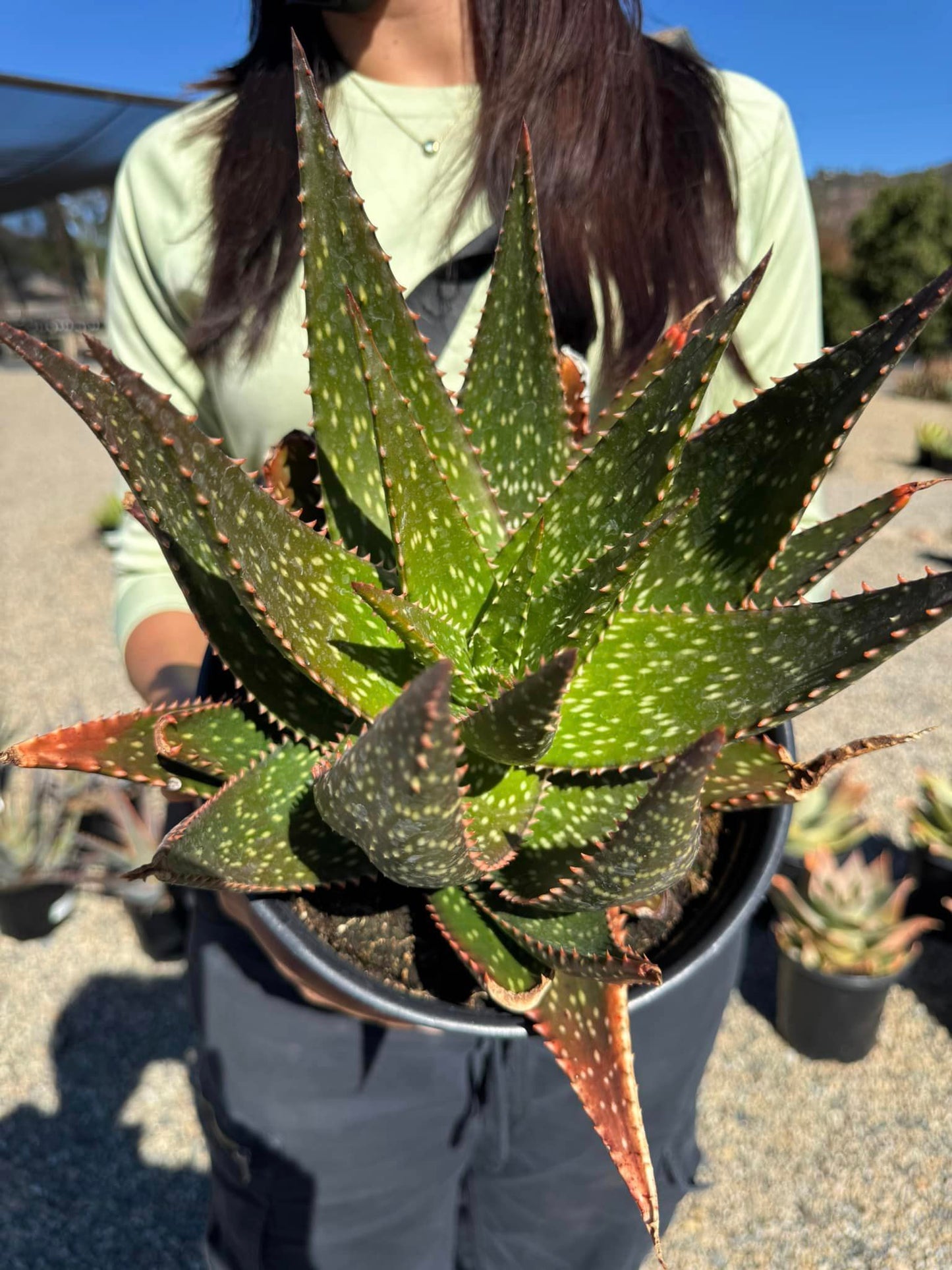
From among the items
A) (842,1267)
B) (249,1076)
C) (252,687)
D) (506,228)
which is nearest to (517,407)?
(506,228)

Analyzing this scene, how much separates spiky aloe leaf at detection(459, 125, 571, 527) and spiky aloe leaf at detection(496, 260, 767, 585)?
0.26 feet

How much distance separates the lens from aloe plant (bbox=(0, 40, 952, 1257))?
1.35 ft

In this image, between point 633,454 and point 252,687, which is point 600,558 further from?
point 252,687

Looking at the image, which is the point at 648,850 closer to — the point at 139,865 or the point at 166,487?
the point at 166,487

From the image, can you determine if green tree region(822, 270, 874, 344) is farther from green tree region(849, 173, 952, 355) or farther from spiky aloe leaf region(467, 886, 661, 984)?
spiky aloe leaf region(467, 886, 661, 984)

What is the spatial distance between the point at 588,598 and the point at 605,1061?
1.00 feet

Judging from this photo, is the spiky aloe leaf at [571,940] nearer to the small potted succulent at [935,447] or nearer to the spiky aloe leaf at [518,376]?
the spiky aloe leaf at [518,376]

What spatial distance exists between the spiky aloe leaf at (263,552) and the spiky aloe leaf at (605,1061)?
0.24 m

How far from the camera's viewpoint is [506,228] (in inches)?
20.4

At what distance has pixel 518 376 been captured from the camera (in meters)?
0.57

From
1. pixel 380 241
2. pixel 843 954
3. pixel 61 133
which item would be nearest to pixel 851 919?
pixel 843 954

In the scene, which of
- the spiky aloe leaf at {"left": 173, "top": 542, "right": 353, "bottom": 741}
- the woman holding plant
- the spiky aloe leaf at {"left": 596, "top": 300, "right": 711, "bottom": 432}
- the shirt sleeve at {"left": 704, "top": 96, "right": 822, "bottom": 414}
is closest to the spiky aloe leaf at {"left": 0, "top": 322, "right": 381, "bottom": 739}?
the spiky aloe leaf at {"left": 173, "top": 542, "right": 353, "bottom": 741}

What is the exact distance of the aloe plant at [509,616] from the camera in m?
0.41

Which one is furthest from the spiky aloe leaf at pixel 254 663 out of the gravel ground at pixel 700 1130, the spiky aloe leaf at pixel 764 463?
the gravel ground at pixel 700 1130
